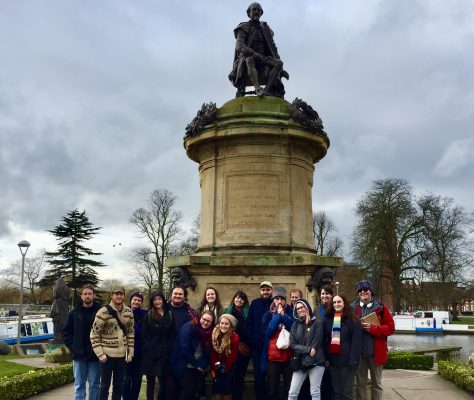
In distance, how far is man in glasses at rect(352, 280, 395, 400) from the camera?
23.8 ft

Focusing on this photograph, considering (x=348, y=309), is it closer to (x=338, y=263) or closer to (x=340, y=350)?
(x=340, y=350)

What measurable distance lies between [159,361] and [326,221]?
49.9 meters

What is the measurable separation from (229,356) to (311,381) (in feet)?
3.59

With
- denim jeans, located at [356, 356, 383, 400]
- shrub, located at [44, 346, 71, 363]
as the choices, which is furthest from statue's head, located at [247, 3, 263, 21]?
shrub, located at [44, 346, 71, 363]

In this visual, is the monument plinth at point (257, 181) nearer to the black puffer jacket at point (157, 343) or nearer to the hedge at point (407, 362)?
Answer: the black puffer jacket at point (157, 343)

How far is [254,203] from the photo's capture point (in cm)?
1088

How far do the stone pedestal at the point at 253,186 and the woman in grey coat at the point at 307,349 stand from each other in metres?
3.21

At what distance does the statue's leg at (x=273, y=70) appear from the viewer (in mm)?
12051

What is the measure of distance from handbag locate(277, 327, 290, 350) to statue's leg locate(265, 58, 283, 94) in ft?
21.2

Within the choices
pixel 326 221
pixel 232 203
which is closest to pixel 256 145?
pixel 232 203

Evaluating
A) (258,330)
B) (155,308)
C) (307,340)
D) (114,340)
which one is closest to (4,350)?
(114,340)

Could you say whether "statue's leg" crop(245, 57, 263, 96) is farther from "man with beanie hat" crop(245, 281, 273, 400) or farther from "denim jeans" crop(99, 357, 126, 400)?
"denim jeans" crop(99, 357, 126, 400)

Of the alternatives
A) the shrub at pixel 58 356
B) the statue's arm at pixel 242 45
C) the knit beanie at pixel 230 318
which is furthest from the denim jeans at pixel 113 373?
the shrub at pixel 58 356

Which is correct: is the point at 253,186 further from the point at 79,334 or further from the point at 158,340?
the point at 79,334
